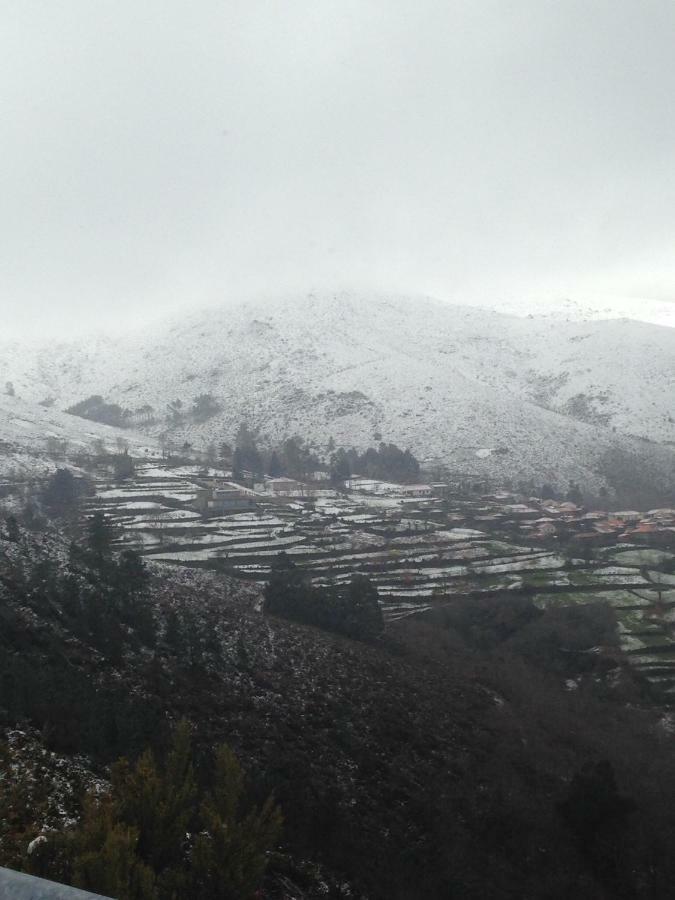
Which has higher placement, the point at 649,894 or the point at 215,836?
the point at 215,836

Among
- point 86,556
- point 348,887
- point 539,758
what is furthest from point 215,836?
point 86,556

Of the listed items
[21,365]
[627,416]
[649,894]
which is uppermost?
[21,365]

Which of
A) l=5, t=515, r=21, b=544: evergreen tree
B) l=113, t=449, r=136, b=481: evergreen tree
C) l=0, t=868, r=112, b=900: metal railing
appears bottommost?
l=5, t=515, r=21, b=544: evergreen tree

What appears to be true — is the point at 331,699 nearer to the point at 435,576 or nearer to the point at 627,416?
the point at 435,576

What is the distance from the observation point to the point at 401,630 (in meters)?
40.1

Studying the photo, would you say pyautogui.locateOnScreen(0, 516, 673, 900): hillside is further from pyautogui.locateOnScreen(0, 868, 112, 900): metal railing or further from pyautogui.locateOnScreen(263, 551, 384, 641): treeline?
pyautogui.locateOnScreen(0, 868, 112, 900): metal railing

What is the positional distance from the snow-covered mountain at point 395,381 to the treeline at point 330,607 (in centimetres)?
7498

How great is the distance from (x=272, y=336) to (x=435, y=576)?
137m

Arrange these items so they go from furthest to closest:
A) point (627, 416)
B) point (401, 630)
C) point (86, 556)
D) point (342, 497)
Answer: point (627, 416), point (342, 497), point (401, 630), point (86, 556)

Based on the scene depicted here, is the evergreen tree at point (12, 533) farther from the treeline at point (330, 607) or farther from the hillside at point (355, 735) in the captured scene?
the treeline at point (330, 607)

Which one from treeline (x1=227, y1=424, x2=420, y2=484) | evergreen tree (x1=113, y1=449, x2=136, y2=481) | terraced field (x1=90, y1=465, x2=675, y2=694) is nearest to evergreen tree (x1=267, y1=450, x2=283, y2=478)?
treeline (x1=227, y1=424, x2=420, y2=484)

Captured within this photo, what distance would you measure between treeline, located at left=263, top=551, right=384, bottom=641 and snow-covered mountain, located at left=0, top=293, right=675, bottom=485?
74982 millimetres

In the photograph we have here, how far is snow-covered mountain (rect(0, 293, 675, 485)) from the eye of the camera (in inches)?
4943

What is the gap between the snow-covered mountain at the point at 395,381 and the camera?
125562 mm
